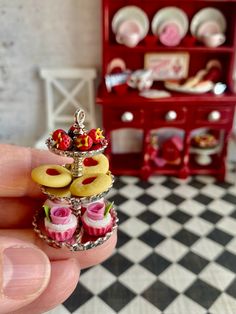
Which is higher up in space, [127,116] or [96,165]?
[96,165]

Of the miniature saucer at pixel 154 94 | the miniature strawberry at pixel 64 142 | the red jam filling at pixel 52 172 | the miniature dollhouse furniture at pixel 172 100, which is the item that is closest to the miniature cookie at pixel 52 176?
the red jam filling at pixel 52 172

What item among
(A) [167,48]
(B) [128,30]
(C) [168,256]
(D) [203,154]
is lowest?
(C) [168,256]

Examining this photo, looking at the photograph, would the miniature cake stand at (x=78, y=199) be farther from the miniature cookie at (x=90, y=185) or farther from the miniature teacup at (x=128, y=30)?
the miniature teacup at (x=128, y=30)

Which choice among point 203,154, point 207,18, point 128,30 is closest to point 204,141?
point 203,154

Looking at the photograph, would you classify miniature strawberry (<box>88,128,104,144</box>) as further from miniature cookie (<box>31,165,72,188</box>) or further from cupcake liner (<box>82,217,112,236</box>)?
cupcake liner (<box>82,217,112,236</box>)

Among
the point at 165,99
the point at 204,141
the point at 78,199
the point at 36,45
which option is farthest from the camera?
the point at 204,141

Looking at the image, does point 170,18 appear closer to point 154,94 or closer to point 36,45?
point 154,94

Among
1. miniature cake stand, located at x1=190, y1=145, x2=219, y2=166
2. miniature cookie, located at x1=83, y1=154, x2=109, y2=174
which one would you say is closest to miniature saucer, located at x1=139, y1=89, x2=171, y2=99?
miniature cake stand, located at x1=190, y1=145, x2=219, y2=166
